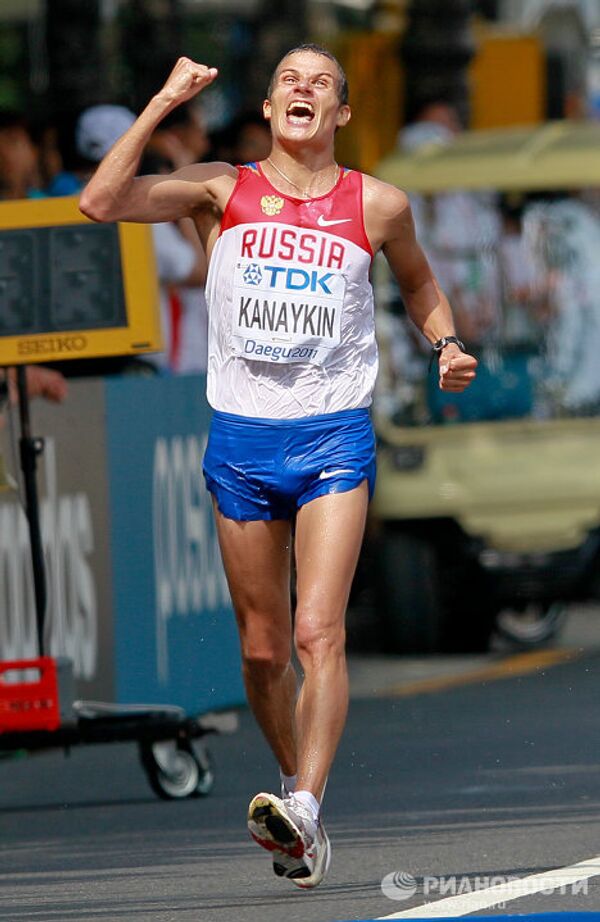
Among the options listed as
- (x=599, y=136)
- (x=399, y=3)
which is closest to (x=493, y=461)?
(x=599, y=136)

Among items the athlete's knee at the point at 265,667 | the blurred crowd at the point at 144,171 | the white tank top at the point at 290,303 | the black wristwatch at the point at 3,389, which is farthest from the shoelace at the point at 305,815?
the blurred crowd at the point at 144,171

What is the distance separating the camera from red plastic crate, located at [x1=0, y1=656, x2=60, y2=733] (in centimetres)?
927

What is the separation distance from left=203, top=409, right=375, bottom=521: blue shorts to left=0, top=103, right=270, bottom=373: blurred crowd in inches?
184

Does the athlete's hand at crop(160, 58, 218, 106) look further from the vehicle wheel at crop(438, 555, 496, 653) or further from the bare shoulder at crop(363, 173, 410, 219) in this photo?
the vehicle wheel at crop(438, 555, 496, 653)

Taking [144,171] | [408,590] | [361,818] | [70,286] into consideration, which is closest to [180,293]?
[144,171]

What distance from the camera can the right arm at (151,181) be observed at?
23.2ft

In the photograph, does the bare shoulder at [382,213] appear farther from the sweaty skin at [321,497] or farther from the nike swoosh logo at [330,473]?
the nike swoosh logo at [330,473]

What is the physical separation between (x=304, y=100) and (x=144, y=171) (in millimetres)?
5063

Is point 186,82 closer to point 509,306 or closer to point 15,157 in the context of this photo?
point 15,157

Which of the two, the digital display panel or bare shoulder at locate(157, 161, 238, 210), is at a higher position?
bare shoulder at locate(157, 161, 238, 210)

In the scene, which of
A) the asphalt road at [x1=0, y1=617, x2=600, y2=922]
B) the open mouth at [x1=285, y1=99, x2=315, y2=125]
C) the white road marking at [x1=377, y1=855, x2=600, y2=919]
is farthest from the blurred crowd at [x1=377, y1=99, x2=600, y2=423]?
the open mouth at [x1=285, y1=99, x2=315, y2=125]

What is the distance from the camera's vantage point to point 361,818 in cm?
870

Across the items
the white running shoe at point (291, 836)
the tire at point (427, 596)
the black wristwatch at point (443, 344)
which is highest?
the black wristwatch at point (443, 344)

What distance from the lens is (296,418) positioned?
23.5 feet
